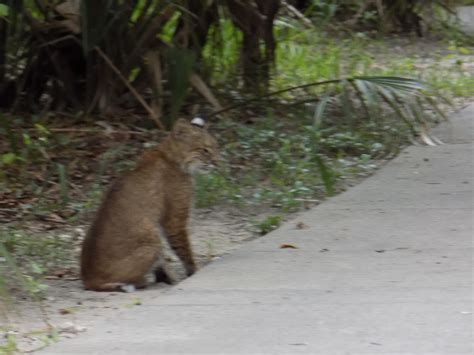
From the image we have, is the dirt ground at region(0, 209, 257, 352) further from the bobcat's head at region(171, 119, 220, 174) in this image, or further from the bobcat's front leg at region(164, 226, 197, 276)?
the bobcat's head at region(171, 119, 220, 174)

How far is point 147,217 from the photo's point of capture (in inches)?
256

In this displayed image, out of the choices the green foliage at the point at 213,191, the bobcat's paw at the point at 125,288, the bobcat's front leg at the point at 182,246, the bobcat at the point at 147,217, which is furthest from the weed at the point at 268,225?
the bobcat's paw at the point at 125,288

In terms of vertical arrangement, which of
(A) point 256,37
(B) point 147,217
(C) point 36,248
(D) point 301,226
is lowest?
(C) point 36,248

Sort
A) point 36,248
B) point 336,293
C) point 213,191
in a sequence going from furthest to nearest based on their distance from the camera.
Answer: point 213,191, point 36,248, point 336,293

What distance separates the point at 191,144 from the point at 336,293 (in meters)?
1.54

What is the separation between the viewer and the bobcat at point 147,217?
630 centimetres

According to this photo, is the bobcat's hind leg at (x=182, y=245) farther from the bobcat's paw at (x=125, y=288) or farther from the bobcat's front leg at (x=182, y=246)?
the bobcat's paw at (x=125, y=288)

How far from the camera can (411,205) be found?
7695mm

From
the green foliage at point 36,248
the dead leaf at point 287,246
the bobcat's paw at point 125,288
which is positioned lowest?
the green foliage at point 36,248

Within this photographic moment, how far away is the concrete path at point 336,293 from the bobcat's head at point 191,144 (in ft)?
2.01

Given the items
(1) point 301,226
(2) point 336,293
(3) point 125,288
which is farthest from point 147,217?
(2) point 336,293

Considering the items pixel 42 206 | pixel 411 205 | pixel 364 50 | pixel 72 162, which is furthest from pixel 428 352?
pixel 364 50

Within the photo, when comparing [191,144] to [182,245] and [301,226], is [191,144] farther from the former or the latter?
[301,226]

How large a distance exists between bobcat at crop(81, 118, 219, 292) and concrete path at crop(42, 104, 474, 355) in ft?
1.03
